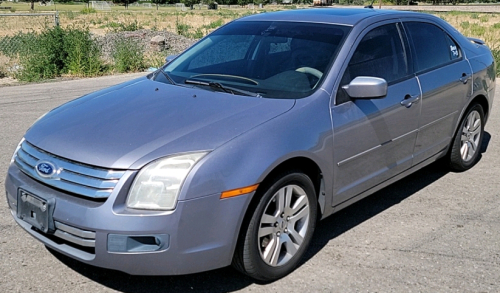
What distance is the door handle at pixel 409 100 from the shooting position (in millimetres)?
4730

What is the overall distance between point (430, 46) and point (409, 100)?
88cm

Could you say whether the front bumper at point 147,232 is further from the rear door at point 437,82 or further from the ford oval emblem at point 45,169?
the rear door at point 437,82

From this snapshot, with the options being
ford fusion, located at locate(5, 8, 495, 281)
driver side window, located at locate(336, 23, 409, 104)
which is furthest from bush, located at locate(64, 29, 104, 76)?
driver side window, located at locate(336, 23, 409, 104)

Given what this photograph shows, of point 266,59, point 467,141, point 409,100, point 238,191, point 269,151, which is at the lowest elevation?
point 467,141

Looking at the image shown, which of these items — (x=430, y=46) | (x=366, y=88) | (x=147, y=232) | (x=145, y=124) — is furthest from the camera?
(x=430, y=46)

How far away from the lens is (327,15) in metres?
4.91

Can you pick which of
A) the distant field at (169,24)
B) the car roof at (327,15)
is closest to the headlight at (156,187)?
the car roof at (327,15)

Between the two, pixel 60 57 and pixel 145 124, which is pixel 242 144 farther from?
pixel 60 57

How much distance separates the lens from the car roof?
15.6 ft

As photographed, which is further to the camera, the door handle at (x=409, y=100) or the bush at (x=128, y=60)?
the bush at (x=128, y=60)

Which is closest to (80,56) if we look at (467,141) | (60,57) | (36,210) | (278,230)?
(60,57)

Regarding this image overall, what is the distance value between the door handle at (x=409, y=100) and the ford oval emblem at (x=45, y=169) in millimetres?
2825

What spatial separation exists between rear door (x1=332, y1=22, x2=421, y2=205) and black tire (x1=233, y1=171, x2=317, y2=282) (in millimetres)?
379

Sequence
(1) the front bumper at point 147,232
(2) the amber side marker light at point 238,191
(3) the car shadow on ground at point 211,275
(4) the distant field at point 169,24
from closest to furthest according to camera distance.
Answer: (1) the front bumper at point 147,232 → (2) the amber side marker light at point 238,191 → (3) the car shadow on ground at point 211,275 → (4) the distant field at point 169,24
